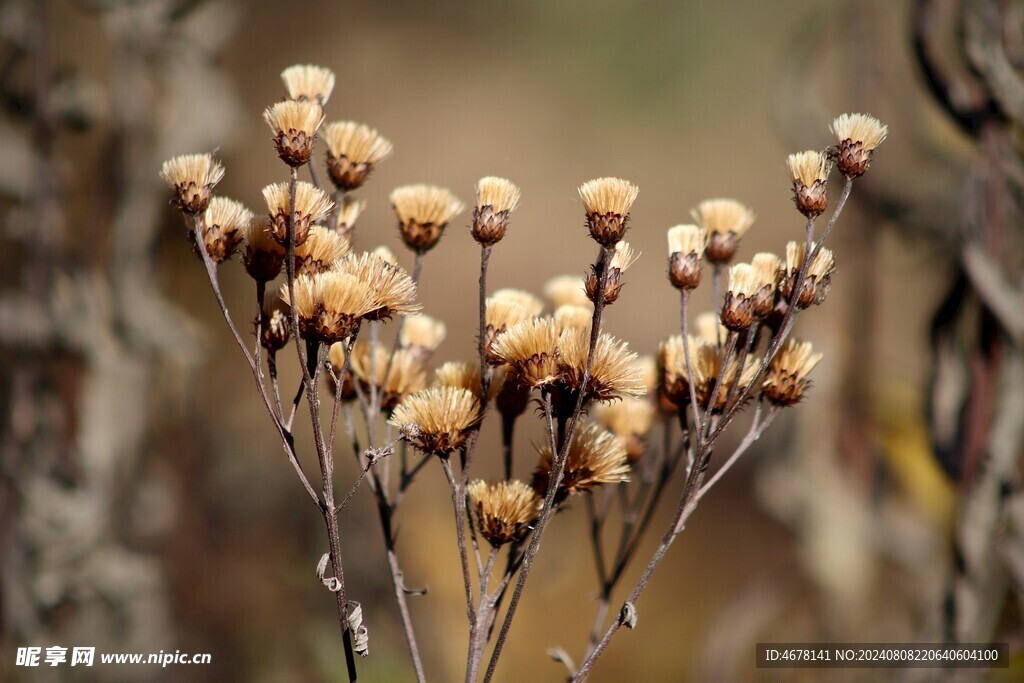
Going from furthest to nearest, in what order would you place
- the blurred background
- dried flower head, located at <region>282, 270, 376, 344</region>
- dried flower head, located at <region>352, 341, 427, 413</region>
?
the blurred background → dried flower head, located at <region>352, 341, 427, 413</region> → dried flower head, located at <region>282, 270, 376, 344</region>

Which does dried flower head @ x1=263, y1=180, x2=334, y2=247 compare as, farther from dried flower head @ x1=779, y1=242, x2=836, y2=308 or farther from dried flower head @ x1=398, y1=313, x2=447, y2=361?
dried flower head @ x1=779, y1=242, x2=836, y2=308

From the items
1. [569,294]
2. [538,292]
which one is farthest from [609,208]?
[538,292]

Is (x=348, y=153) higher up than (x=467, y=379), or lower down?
higher up

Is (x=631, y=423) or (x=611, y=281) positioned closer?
(x=611, y=281)

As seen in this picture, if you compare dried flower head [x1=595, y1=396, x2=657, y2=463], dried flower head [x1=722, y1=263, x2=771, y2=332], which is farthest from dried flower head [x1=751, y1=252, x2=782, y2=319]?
dried flower head [x1=595, y1=396, x2=657, y2=463]

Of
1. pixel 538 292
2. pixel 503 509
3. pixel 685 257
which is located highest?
pixel 538 292

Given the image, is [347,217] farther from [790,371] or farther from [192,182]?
[790,371]

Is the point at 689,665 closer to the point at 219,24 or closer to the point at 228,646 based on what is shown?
the point at 228,646
